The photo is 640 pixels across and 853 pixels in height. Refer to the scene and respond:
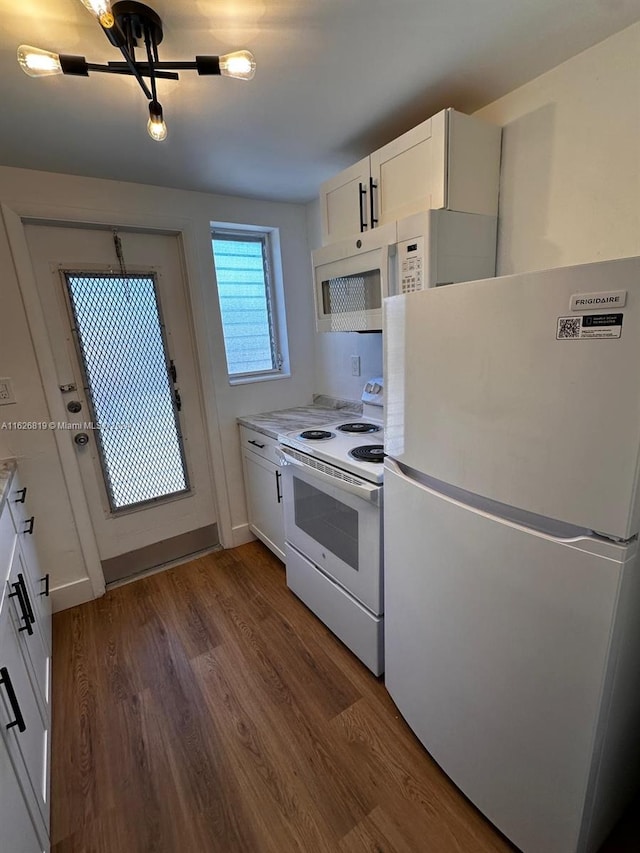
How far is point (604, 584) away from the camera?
79 centimetres

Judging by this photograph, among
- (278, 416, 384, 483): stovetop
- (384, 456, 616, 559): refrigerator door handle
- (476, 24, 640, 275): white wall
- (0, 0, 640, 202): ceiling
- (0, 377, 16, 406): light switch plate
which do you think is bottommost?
(278, 416, 384, 483): stovetop

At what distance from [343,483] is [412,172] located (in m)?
1.25

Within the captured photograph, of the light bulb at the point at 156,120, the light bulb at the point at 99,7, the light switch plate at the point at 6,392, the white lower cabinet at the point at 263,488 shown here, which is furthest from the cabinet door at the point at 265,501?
the light bulb at the point at 99,7

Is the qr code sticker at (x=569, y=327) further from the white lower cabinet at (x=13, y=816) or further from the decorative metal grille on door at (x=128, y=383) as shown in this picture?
the decorative metal grille on door at (x=128, y=383)

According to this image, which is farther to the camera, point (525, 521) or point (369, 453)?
point (369, 453)

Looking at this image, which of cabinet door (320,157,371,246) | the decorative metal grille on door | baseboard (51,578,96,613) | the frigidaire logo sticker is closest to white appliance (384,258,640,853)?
the frigidaire logo sticker

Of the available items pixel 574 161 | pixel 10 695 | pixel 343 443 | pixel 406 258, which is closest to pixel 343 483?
pixel 343 443

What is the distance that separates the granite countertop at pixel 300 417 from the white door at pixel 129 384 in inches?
16.0

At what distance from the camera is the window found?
2604mm

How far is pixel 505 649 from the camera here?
3.24ft

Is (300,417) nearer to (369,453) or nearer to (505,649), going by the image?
(369,453)

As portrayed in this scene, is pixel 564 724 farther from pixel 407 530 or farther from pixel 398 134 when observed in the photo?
pixel 398 134

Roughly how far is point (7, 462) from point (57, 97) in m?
1.57

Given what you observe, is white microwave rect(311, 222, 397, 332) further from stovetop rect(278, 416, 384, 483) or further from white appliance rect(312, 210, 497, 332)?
stovetop rect(278, 416, 384, 483)
